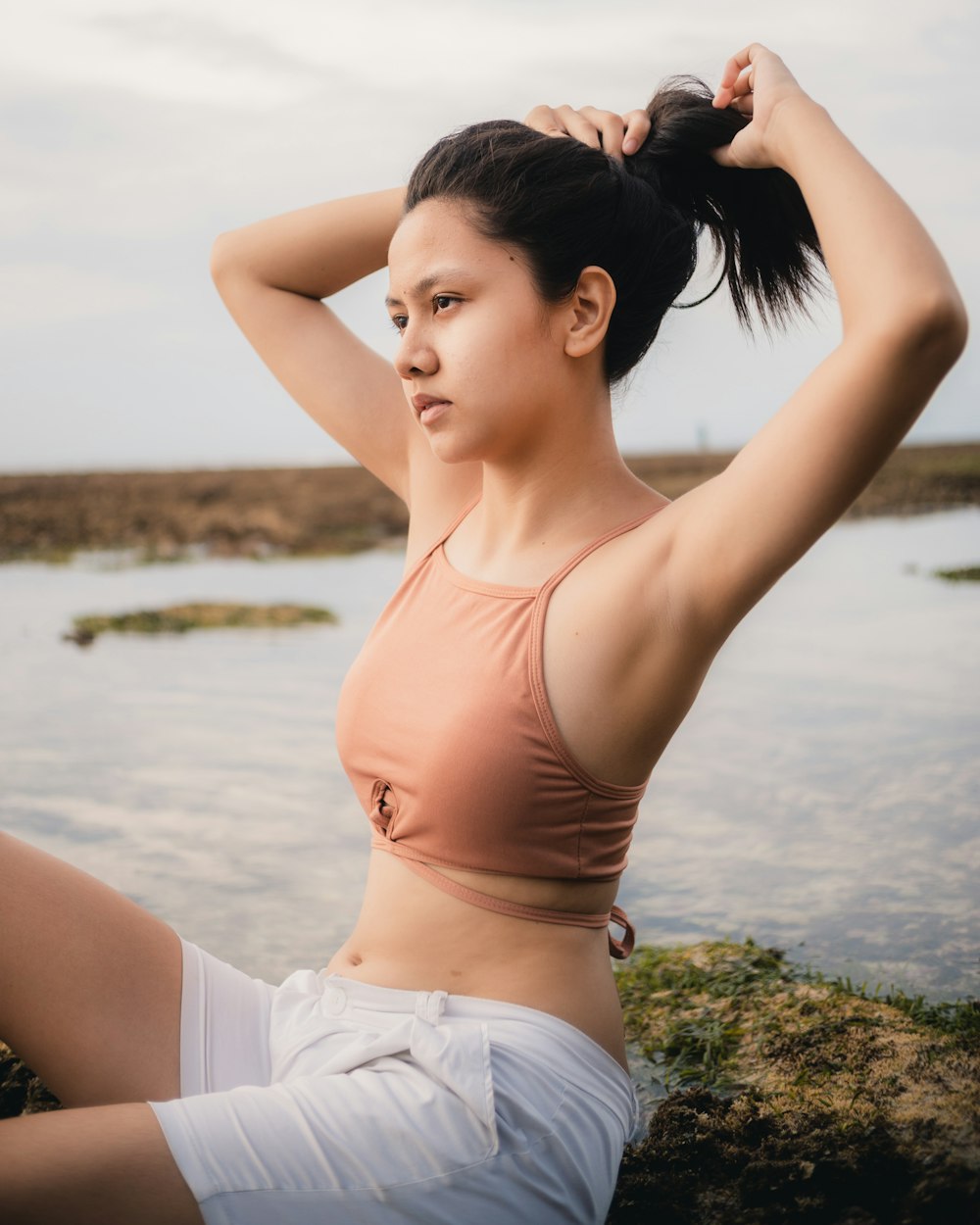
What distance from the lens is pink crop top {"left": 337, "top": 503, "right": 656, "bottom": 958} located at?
70.6 inches

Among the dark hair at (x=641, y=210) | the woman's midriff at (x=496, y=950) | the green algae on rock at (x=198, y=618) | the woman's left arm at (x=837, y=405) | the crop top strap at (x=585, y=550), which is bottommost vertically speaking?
the woman's midriff at (x=496, y=950)

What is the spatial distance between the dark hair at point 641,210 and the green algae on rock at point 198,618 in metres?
7.71

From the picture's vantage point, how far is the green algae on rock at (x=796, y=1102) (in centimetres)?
216

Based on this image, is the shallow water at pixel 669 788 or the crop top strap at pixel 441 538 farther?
the shallow water at pixel 669 788

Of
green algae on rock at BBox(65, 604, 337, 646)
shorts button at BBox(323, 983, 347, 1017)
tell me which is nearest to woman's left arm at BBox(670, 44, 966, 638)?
shorts button at BBox(323, 983, 347, 1017)

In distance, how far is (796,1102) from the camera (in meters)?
2.53

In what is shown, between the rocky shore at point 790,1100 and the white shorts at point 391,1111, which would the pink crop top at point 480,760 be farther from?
the rocky shore at point 790,1100

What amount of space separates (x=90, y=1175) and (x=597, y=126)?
1752 mm

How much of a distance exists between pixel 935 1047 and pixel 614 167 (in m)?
Answer: 1.84

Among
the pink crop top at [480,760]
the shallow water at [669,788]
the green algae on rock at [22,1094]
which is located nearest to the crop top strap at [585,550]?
the pink crop top at [480,760]

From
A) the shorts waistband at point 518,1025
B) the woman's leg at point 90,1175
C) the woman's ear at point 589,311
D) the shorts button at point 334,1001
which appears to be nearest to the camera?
the woman's leg at point 90,1175

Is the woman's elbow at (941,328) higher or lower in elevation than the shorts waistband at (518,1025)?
higher

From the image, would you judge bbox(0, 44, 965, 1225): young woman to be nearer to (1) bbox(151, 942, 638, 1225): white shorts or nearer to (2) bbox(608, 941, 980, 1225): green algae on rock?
(1) bbox(151, 942, 638, 1225): white shorts

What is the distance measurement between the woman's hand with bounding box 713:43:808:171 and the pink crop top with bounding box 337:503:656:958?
602 mm
